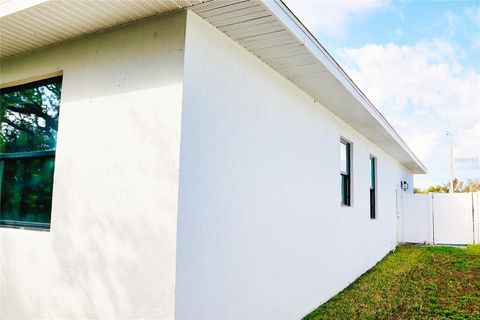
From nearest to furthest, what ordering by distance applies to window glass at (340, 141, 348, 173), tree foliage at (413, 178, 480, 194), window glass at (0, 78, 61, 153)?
window glass at (0, 78, 61, 153), window glass at (340, 141, 348, 173), tree foliage at (413, 178, 480, 194)

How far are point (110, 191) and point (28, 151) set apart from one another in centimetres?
144

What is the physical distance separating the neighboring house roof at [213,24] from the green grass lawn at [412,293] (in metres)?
3.28

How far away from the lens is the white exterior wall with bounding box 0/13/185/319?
280cm

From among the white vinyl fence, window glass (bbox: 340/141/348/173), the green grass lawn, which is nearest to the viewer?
the green grass lawn

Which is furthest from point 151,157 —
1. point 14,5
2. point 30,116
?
point 30,116

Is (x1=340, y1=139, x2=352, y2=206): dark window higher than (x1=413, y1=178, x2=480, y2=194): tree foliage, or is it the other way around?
(x1=413, y1=178, x2=480, y2=194): tree foliage

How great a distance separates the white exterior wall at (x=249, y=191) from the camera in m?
2.93

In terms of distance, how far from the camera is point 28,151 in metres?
3.87

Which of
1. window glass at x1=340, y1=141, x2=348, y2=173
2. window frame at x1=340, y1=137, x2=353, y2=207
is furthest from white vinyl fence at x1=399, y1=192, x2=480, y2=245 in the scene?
window glass at x1=340, y1=141, x2=348, y2=173

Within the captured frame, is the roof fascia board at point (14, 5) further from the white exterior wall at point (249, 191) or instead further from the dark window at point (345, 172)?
the dark window at point (345, 172)

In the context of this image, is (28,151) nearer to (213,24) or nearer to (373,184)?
(213,24)

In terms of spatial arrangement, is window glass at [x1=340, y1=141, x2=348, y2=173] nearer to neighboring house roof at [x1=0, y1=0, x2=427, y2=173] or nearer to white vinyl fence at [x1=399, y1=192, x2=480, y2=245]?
neighboring house roof at [x1=0, y1=0, x2=427, y2=173]

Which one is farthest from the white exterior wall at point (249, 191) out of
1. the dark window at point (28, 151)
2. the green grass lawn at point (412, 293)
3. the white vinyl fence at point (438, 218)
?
the white vinyl fence at point (438, 218)

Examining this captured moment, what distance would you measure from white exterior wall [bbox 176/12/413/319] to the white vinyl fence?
10.8 meters
